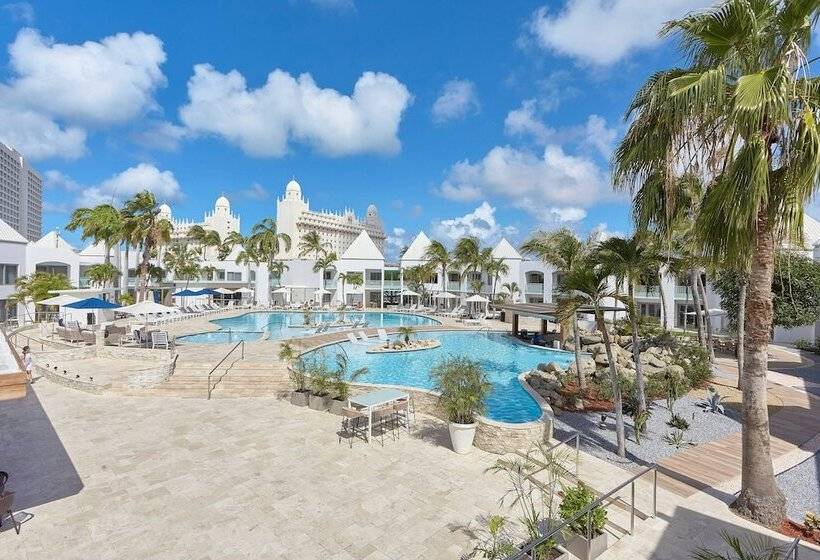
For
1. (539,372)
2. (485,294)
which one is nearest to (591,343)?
(539,372)

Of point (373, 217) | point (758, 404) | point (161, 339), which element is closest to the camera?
point (758, 404)

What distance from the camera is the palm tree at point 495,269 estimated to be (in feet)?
147

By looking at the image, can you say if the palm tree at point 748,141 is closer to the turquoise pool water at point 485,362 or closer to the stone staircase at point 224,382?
the turquoise pool water at point 485,362

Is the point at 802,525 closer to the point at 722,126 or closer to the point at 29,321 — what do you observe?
the point at 722,126

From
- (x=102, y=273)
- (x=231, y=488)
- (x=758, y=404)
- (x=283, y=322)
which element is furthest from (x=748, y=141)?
(x=102, y=273)

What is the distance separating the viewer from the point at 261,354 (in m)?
18.0

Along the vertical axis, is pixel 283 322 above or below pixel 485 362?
above

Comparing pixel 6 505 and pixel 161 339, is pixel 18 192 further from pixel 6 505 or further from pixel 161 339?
pixel 6 505

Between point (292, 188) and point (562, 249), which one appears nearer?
point (562, 249)

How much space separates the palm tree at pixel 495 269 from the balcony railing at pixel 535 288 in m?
3.20

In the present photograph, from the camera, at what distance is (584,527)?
5.61m

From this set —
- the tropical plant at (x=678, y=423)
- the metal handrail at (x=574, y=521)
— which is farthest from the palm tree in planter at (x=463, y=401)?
the tropical plant at (x=678, y=423)

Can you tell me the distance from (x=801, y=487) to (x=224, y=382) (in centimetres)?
1547

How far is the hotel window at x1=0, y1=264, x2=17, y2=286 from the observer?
30.2m
